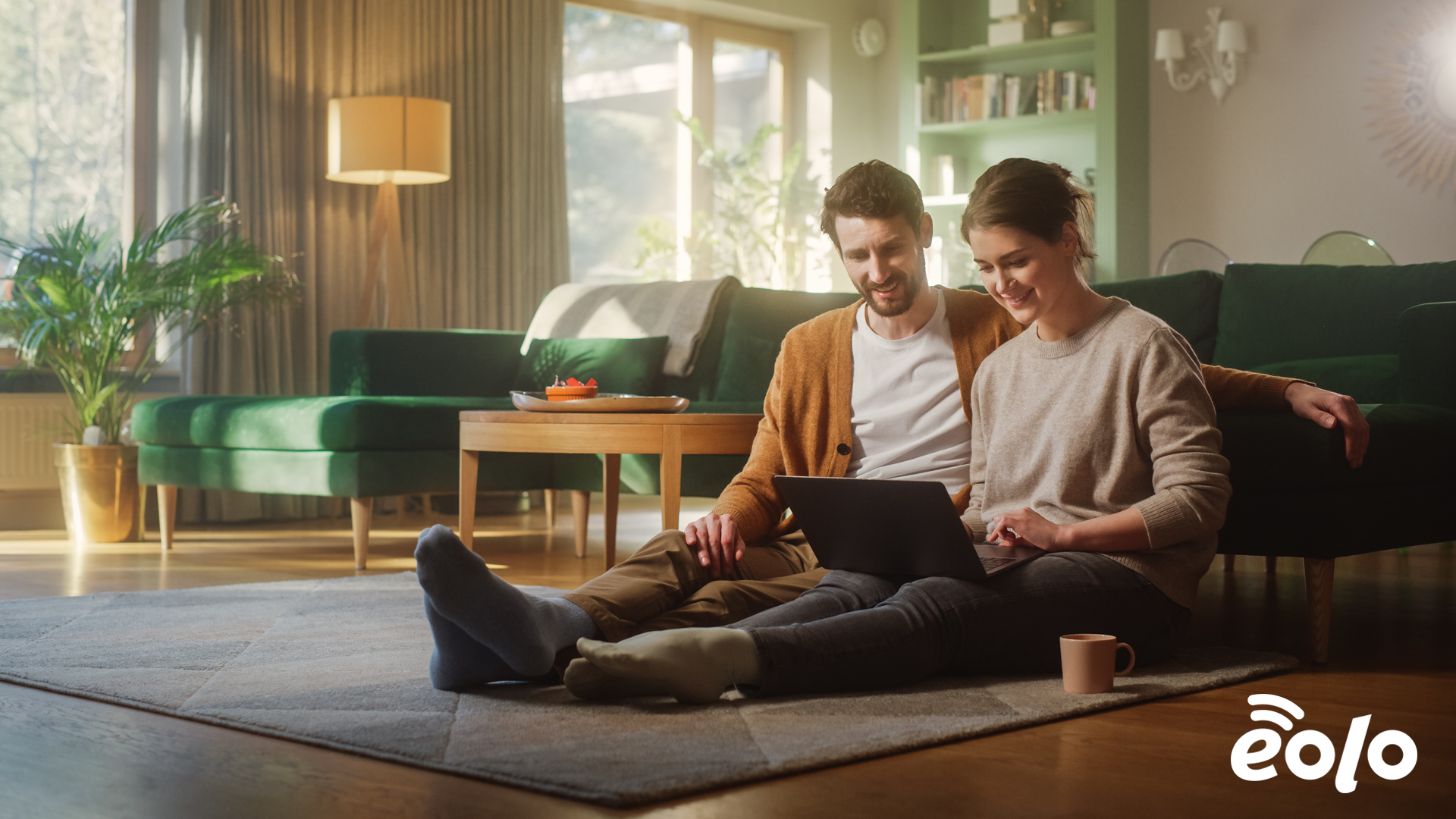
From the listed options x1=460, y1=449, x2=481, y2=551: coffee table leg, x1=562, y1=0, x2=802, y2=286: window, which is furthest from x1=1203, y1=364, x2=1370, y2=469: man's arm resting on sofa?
x1=562, y1=0, x2=802, y2=286: window

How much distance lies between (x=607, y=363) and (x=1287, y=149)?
308cm

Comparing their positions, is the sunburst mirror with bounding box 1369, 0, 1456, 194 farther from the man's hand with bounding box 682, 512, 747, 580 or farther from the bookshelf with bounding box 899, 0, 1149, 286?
the man's hand with bounding box 682, 512, 747, 580

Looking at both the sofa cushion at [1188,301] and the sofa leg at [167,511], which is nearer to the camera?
the sofa cushion at [1188,301]

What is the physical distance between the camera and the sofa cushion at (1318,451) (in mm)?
→ 1984

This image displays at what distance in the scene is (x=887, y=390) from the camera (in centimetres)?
206

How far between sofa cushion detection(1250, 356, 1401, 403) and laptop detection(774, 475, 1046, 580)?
4.65ft

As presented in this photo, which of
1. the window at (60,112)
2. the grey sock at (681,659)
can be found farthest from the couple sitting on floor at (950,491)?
the window at (60,112)

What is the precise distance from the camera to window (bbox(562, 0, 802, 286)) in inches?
242

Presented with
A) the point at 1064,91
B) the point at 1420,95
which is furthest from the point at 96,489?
the point at 1420,95

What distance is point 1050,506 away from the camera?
1.84 metres

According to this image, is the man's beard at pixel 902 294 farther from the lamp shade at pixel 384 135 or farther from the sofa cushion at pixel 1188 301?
the lamp shade at pixel 384 135

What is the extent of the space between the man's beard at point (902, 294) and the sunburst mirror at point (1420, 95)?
378cm

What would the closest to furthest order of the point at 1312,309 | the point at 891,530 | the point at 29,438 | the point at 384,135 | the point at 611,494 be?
the point at 891,530 < the point at 1312,309 < the point at 611,494 < the point at 29,438 < the point at 384,135

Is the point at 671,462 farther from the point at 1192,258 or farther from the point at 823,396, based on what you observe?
the point at 1192,258
